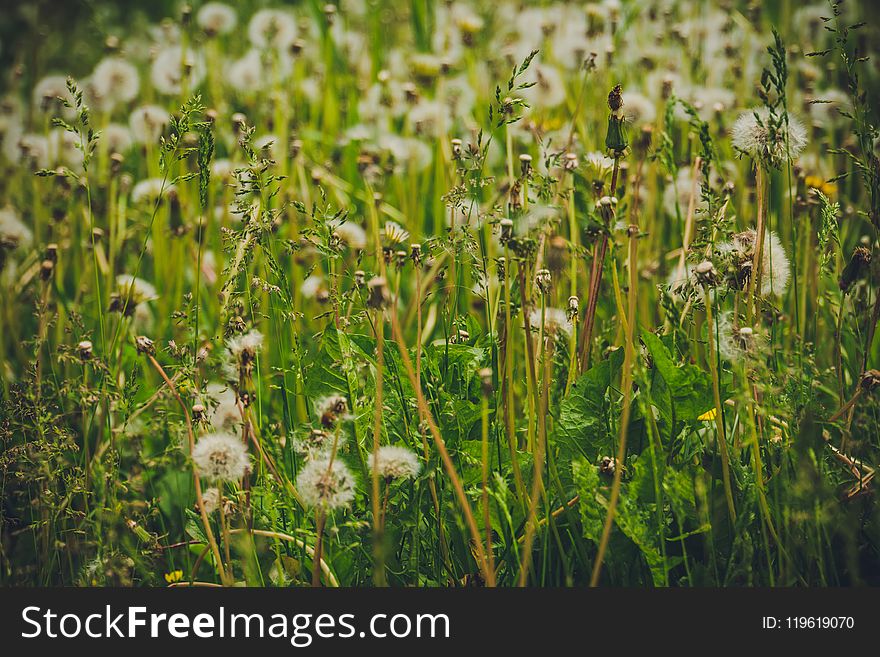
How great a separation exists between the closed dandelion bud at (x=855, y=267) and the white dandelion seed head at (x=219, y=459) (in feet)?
2.56

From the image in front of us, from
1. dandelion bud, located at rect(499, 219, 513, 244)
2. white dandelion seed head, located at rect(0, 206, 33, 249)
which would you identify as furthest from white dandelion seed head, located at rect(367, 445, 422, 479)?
white dandelion seed head, located at rect(0, 206, 33, 249)

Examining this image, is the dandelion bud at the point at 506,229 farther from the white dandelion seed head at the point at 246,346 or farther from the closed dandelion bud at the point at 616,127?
the white dandelion seed head at the point at 246,346

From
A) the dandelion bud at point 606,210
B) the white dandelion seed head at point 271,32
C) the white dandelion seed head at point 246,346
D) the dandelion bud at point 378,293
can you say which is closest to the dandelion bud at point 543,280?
the dandelion bud at point 606,210

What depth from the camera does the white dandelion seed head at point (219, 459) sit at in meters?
0.94

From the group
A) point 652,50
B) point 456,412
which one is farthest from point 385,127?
point 456,412

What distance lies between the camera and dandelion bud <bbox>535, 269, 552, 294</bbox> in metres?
1.05

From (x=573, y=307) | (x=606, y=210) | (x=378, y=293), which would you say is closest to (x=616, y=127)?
(x=606, y=210)

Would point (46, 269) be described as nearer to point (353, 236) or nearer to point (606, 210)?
point (353, 236)

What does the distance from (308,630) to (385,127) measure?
1.52 m

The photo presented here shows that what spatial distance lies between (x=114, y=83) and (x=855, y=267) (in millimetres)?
1754

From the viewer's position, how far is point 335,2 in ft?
6.71

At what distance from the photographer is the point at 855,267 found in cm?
108

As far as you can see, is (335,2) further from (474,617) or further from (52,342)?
(474,617)

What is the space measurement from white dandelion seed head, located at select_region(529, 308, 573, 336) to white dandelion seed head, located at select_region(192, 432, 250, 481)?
43cm
